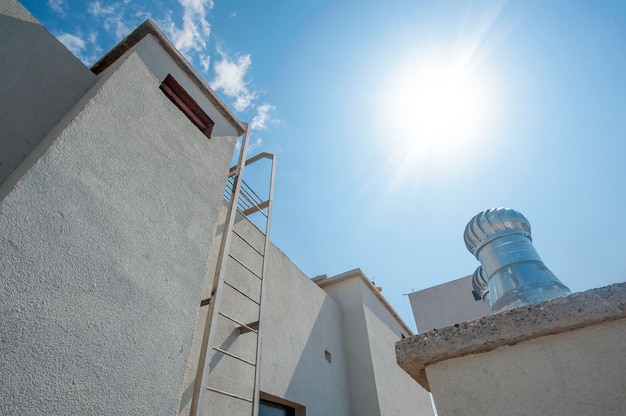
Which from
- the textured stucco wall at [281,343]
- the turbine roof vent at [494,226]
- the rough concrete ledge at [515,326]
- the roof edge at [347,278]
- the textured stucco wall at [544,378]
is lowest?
the textured stucco wall at [544,378]

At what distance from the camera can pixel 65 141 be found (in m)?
2.29

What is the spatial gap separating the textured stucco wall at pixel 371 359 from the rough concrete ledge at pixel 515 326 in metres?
6.31

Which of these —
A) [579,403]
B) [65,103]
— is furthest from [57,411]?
[65,103]

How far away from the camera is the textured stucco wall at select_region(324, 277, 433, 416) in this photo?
23.4 feet

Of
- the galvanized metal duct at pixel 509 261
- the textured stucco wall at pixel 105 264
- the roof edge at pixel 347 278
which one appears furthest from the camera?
the roof edge at pixel 347 278

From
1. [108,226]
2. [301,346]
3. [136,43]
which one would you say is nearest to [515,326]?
[108,226]

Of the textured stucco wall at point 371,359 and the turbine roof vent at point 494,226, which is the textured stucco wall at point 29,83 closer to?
the turbine roof vent at point 494,226

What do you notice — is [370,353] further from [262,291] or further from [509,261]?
[262,291]

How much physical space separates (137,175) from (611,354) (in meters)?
A: 3.12

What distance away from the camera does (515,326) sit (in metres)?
1.44

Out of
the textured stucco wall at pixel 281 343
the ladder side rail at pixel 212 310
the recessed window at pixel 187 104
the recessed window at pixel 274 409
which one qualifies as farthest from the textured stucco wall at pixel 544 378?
the recessed window at pixel 274 409

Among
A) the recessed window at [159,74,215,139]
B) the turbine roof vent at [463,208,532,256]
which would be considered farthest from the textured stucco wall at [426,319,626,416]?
the turbine roof vent at [463,208,532,256]

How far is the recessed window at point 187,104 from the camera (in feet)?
12.9

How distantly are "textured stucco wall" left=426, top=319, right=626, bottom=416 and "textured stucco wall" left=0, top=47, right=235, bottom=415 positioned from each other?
1.89m
